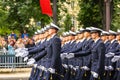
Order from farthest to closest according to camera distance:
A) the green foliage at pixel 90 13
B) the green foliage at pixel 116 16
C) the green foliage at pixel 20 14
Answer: the green foliage at pixel 90 13 → the green foliage at pixel 116 16 → the green foliage at pixel 20 14

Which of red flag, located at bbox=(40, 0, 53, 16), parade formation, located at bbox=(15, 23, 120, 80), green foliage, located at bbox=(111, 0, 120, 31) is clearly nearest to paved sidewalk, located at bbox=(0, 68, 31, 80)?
red flag, located at bbox=(40, 0, 53, 16)

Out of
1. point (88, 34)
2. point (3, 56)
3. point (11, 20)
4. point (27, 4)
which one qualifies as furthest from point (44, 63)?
point (11, 20)

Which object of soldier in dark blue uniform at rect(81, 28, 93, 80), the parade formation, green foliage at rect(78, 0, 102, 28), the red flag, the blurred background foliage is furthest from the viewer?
green foliage at rect(78, 0, 102, 28)

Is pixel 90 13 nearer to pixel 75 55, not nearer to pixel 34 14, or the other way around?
pixel 34 14

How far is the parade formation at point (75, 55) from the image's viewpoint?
521 inches

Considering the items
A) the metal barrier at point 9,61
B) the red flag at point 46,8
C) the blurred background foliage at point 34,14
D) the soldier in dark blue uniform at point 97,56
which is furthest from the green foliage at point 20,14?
the soldier in dark blue uniform at point 97,56

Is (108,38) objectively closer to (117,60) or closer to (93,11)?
(117,60)

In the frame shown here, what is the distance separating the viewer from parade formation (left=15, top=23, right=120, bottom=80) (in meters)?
13.2

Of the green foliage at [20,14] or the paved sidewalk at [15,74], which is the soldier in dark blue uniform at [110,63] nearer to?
the paved sidewalk at [15,74]

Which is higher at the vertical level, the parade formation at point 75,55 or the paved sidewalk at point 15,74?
the parade formation at point 75,55

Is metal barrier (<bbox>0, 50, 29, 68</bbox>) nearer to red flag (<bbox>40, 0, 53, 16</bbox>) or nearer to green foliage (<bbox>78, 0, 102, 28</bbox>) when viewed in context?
red flag (<bbox>40, 0, 53, 16</bbox>)

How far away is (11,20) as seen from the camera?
34.8 meters

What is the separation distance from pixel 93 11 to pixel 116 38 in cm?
2055

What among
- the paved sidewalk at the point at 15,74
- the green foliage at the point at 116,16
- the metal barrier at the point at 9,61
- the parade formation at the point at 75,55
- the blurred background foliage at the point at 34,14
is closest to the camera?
the parade formation at the point at 75,55
